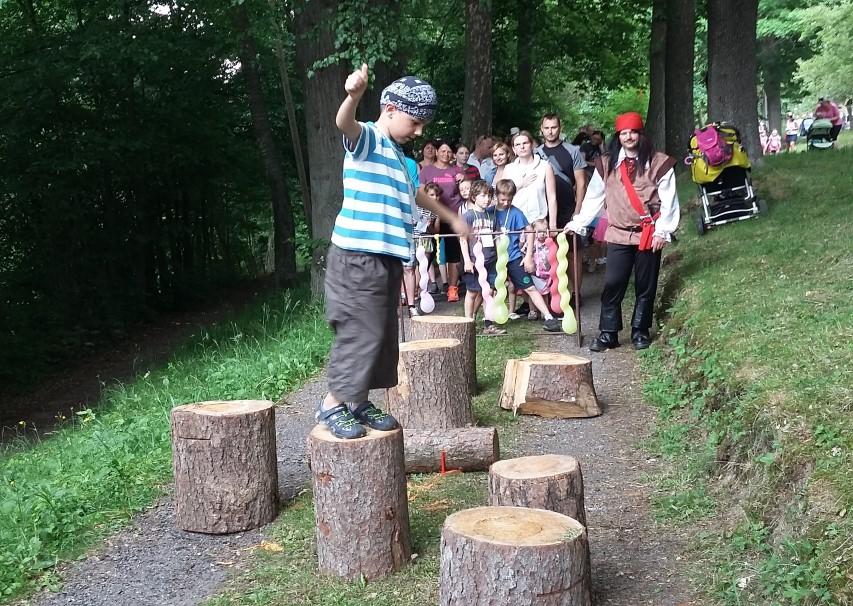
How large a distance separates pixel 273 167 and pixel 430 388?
50.7ft

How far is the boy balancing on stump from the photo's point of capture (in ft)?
15.5

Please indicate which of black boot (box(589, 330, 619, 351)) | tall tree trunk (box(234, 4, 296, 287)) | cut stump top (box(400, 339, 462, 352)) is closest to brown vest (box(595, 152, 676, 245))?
black boot (box(589, 330, 619, 351))

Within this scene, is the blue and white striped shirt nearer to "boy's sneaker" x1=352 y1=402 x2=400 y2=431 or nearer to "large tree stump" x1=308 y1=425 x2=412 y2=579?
"boy's sneaker" x1=352 y1=402 x2=400 y2=431

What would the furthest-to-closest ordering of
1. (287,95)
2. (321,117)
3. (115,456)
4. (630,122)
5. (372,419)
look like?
(287,95) < (321,117) < (630,122) < (115,456) < (372,419)

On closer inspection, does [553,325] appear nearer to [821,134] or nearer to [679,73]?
[679,73]

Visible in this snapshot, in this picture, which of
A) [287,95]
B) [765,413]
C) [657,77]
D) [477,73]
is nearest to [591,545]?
[765,413]

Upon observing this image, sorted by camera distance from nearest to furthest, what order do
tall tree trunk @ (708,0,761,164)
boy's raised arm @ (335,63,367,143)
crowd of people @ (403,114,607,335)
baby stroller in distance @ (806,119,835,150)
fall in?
boy's raised arm @ (335,63,367,143), crowd of people @ (403,114,607,335), tall tree trunk @ (708,0,761,164), baby stroller in distance @ (806,119,835,150)

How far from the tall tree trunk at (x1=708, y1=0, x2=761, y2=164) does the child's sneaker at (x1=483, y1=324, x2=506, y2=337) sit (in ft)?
19.6

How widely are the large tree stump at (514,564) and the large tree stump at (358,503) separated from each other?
2.74 feet

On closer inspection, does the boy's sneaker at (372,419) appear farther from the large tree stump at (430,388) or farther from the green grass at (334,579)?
the large tree stump at (430,388)

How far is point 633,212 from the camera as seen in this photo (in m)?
8.64

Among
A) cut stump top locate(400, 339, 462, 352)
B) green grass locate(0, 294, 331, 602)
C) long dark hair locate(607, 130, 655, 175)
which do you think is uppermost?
long dark hair locate(607, 130, 655, 175)

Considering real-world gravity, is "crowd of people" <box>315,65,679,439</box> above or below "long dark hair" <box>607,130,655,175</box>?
below

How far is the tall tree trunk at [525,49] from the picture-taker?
69.4 ft
